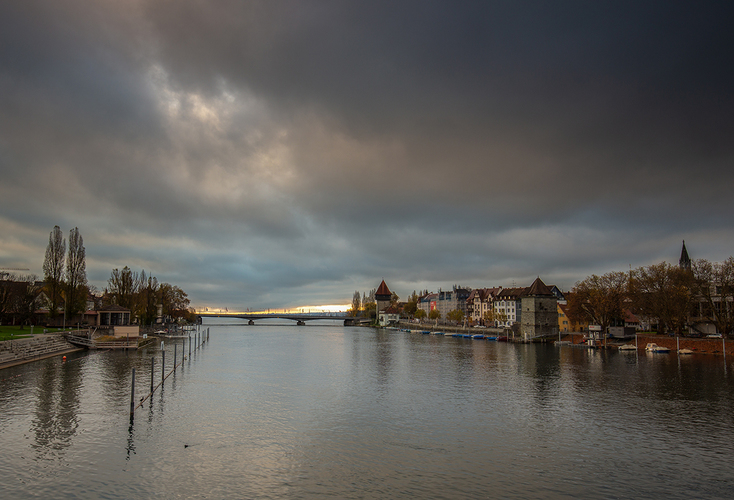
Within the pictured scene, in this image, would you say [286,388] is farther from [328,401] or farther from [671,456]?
[671,456]

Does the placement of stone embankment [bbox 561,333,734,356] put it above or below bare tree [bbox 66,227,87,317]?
below

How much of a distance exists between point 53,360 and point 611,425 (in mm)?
63350

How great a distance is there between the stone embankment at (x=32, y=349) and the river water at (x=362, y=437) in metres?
2.49

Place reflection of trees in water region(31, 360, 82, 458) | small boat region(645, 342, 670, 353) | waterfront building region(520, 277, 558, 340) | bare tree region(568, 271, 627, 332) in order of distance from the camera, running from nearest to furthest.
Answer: reflection of trees in water region(31, 360, 82, 458) → small boat region(645, 342, 670, 353) → bare tree region(568, 271, 627, 332) → waterfront building region(520, 277, 558, 340)

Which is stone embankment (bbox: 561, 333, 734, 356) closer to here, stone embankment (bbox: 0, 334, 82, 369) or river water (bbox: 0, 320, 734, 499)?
river water (bbox: 0, 320, 734, 499)

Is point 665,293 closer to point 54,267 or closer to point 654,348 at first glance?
point 654,348

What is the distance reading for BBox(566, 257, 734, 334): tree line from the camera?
8125 centimetres

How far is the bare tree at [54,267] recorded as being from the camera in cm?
8450

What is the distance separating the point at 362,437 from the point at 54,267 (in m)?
83.4

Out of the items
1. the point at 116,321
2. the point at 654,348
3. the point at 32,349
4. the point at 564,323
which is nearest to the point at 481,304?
the point at 564,323

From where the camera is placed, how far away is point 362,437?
88.3 feet

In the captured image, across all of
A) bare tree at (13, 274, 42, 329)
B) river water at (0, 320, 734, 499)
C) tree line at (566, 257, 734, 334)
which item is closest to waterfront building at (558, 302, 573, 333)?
tree line at (566, 257, 734, 334)

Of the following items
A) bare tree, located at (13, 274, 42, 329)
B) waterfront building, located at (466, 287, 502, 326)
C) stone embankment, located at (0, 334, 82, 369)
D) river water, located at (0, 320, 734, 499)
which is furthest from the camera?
waterfront building, located at (466, 287, 502, 326)

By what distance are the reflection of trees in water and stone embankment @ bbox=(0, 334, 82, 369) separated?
16.0 ft
